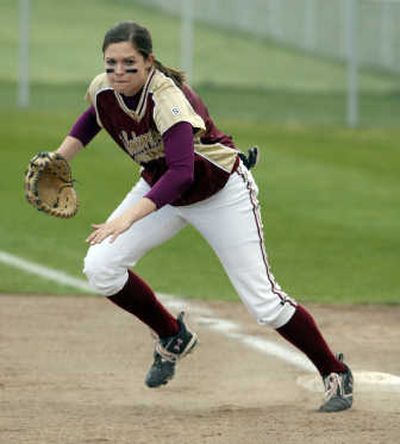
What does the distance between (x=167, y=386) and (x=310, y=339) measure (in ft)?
3.17

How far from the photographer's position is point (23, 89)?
23.2 metres

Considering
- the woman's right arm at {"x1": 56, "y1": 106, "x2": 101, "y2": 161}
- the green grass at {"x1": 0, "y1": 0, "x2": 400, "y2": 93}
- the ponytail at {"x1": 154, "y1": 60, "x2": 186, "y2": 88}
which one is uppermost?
the ponytail at {"x1": 154, "y1": 60, "x2": 186, "y2": 88}

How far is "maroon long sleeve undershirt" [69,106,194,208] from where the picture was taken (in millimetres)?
6422

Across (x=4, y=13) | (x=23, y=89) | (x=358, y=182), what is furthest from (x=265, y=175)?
(x=4, y=13)

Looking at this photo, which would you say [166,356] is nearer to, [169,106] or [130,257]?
[130,257]

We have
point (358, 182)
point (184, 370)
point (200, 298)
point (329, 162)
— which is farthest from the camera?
point (329, 162)

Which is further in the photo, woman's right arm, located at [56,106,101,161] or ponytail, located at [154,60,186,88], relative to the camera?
woman's right arm, located at [56,106,101,161]

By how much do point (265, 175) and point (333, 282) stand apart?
5743mm

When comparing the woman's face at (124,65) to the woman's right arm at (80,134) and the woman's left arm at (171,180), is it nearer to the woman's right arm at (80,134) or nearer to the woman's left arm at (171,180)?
the woman's left arm at (171,180)

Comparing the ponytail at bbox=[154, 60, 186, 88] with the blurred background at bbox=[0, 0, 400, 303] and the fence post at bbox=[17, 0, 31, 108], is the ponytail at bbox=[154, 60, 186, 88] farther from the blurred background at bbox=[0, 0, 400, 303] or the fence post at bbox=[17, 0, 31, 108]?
the fence post at bbox=[17, 0, 31, 108]

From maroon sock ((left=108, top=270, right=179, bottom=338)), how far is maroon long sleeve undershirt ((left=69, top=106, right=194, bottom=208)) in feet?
Result: 2.38

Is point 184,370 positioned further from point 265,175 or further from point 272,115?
point 272,115

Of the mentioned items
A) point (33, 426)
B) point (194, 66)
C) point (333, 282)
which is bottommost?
point (194, 66)

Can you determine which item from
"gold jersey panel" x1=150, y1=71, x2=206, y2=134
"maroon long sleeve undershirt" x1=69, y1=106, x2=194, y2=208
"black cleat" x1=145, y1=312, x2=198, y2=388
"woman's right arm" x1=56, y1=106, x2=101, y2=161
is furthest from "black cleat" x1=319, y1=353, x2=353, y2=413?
"woman's right arm" x1=56, y1=106, x2=101, y2=161
